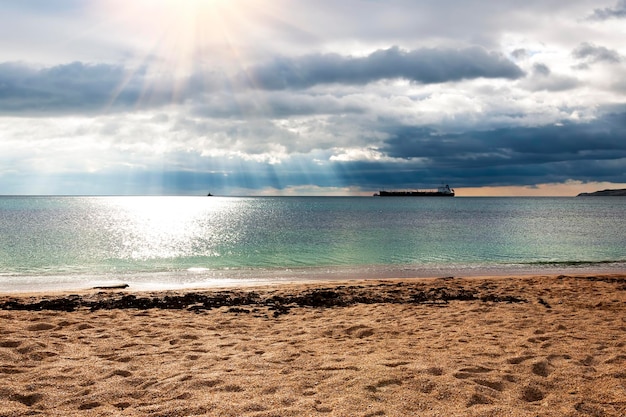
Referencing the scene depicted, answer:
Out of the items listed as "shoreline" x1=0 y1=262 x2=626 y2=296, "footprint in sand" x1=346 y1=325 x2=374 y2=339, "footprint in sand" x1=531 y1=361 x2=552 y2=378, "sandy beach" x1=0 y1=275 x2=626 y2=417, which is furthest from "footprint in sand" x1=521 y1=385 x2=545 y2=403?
"shoreline" x1=0 y1=262 x2=626 y2=296

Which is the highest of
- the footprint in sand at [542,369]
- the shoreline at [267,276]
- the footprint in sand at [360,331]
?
the footprint in sand at [542,369]

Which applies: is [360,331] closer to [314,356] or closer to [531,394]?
[314,356]

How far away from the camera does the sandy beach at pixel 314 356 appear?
604 centimetres

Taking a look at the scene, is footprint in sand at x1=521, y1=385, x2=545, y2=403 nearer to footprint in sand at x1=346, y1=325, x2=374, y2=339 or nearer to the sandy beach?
the sandy beach

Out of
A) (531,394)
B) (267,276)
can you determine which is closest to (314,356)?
(531,394)

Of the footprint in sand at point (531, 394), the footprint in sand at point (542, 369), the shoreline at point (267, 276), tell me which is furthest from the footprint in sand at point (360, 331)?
the shoreline at point (267, 276)

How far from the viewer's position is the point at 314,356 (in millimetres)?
8102

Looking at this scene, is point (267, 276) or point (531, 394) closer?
point (531, 394)

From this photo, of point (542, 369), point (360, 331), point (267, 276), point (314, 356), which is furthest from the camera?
point (267, 276)

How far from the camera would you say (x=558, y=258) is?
31500 mm

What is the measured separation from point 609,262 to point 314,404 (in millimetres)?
30448

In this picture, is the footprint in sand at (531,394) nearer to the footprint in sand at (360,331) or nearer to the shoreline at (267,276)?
the footprint in sand at (360,331)

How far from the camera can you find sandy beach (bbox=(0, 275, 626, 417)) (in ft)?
19.8

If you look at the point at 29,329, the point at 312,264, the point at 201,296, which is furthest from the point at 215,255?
the point at 29,329
